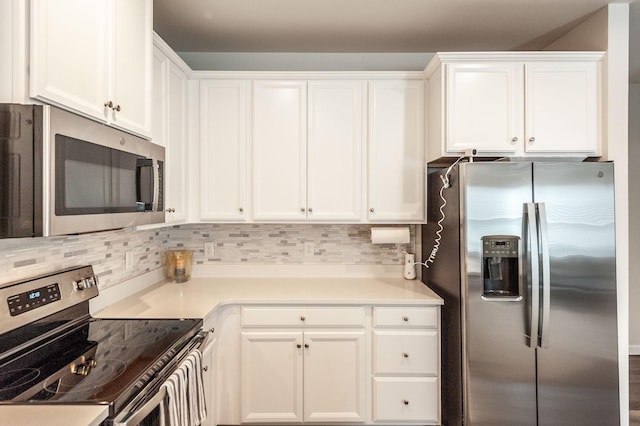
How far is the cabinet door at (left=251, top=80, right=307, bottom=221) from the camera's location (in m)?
2.35

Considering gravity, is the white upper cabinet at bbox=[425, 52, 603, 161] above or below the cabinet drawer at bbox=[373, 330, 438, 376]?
above

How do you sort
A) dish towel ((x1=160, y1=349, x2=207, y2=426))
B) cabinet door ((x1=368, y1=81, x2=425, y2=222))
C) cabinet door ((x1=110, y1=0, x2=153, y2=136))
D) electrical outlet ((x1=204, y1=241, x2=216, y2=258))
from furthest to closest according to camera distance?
electrical outlet ((x1=204, y1=241, x2=216, y2=258)) < cabinet door ((x1=368, y1=81, x2=425, y2=222)) < cabinet door ((x1=110, y1=0, x2=153, y2=136)) < dish towel ((x1=160, y1=349, x2=207, y2=426))

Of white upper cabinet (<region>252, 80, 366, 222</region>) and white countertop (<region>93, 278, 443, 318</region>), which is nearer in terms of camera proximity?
white countertop (<region>93, 278, 443, 318</region>)

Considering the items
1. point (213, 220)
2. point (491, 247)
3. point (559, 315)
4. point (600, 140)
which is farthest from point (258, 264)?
point (600, 140)

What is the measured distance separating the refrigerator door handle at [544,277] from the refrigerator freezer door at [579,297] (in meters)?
0.05

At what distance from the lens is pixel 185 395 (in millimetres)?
1309

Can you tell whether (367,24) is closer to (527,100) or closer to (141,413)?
(527,100)

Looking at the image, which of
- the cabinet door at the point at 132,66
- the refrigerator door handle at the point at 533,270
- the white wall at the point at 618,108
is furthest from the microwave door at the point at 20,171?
the white wall at the point at 618,108

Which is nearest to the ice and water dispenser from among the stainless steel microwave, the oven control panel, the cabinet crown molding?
the cabinet crown molding

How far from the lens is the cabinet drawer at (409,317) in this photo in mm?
2062

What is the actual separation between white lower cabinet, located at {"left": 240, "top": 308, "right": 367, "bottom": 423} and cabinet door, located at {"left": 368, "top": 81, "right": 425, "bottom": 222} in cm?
75

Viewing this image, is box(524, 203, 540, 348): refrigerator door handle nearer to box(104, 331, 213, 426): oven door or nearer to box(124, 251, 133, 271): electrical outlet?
box(104, 331, 213, 426): oven door

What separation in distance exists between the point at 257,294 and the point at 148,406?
1108 mm

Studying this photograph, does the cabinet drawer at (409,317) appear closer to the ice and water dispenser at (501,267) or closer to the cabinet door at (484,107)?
the ice and water dispenser at (501,267)
